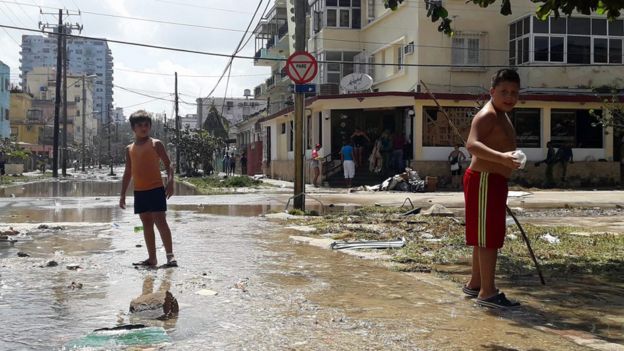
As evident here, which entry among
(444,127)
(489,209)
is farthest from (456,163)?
(489,209)

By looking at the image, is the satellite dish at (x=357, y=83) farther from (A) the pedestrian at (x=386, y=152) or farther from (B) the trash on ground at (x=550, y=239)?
(B) the trash on ground at (x=550, y=239)

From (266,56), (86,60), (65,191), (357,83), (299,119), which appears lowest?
(65,191)

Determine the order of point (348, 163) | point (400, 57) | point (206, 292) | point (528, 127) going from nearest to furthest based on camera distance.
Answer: point (206, 292) → point (348, 163) → point (528, 127) → point (400, 57)

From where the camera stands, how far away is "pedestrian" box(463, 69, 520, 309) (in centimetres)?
461

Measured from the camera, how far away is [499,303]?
4.60m

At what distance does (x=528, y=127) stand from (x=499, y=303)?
76.5ft

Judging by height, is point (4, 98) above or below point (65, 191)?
above

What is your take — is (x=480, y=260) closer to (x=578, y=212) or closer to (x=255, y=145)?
(x=578, y=212)

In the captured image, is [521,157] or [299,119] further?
[299,119]

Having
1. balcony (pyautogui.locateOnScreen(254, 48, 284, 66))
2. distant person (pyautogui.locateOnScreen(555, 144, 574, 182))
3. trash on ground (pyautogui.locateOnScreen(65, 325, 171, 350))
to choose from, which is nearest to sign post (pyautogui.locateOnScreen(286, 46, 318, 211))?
trash on ground (pyautogui.locateOnScreen(65, 325, 171, 350))

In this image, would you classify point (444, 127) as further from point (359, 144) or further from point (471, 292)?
point (471, 292)

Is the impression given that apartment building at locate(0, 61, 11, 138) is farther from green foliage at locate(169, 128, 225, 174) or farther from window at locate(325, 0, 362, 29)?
window at locate(325, 0, 362, 29)

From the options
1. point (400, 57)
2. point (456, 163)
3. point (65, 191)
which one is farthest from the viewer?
→ point (400, 57)

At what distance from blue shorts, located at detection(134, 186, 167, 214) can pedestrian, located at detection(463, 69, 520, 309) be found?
330 centimetres
